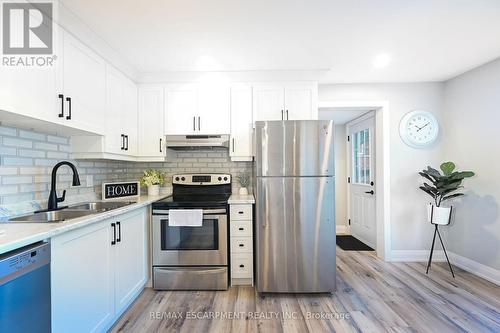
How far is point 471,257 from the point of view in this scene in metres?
2.83

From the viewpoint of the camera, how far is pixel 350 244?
3977mm

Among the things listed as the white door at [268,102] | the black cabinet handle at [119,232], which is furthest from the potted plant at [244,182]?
the black cabinet handle at [119,232]

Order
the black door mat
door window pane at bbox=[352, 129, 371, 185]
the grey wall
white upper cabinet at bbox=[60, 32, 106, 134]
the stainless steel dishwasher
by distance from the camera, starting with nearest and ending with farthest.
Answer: the stainless steel dishwasher
the grey wall
white upper cabinet at bbox=[60, 32, 106, 134]
the black door mat
door window pane at bbox=[352, 129, 371, 185]

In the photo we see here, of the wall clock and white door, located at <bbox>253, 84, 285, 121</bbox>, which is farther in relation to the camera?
the wall clock

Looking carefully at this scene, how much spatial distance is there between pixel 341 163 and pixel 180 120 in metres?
3.40

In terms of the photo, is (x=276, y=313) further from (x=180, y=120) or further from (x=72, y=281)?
(x=180, y=120)

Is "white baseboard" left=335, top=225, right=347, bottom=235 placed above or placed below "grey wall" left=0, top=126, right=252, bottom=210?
below

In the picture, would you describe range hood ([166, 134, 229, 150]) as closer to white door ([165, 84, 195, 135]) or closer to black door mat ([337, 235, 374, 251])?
white door ([165, 84, 195, 135])

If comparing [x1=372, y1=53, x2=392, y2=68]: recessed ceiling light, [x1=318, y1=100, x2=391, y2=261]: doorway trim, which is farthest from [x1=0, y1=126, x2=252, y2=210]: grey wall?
[x1=372, y1=53, x2=392, y2=68]: recessed ceiling light

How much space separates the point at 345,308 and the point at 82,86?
297 cm

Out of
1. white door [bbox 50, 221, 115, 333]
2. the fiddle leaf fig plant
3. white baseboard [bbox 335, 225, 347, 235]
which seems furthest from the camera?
white baseboard [bbox 335, 225, 347, 235]

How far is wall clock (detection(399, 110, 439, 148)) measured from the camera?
3166 mm

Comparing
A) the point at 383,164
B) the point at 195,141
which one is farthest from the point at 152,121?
the point at 383,164

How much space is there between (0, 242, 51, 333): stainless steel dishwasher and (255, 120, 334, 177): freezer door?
1700 millimetres
